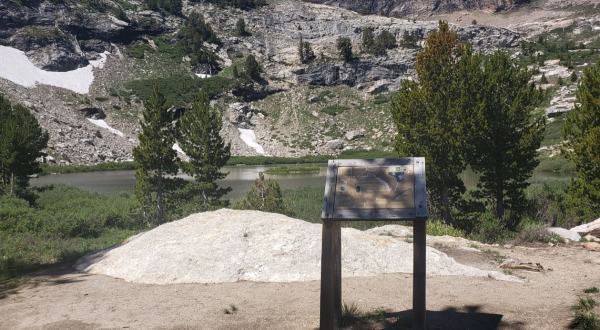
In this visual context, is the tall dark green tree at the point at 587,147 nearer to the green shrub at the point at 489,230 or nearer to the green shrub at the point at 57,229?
the green shrub at the point at 489,230

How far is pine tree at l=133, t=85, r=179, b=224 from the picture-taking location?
19.5 metres

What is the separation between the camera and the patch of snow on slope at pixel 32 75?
75.7 meters

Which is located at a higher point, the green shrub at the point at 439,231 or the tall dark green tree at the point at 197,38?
the tall dark green tree at the point at 197,38

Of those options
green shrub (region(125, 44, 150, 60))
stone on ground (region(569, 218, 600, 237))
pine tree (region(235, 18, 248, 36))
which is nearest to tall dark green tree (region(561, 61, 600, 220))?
stone on ground (region(569, 218, 600, 237))

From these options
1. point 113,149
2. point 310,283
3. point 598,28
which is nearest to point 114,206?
point 310,283

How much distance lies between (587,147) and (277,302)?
1317 centimetres

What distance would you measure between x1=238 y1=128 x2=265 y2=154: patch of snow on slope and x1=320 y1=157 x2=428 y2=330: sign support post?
234ft

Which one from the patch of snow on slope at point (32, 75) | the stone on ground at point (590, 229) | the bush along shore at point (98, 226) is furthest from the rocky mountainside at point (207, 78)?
the stone on ground at point (590, 229)

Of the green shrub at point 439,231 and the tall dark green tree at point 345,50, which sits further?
the tall dark green tree at point 345,50

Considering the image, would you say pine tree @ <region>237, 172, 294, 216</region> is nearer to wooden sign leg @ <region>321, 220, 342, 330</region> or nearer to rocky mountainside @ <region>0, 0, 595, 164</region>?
wooden sign leg @ <region>321, 220, 342, 330</region>

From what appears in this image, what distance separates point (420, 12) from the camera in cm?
18500

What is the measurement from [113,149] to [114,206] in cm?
4714

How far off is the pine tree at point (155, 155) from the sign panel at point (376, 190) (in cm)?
1620

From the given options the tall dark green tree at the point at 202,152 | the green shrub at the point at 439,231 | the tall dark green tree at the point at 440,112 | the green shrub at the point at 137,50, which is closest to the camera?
the green shrub at the point at 439,231
